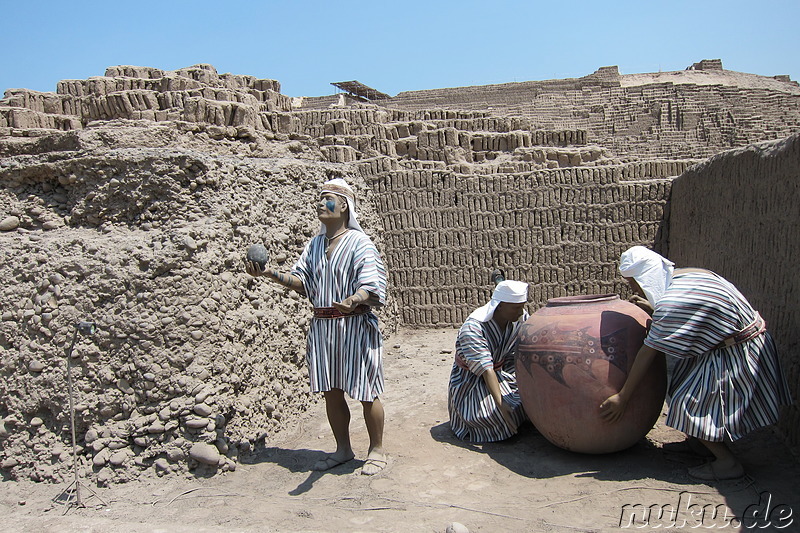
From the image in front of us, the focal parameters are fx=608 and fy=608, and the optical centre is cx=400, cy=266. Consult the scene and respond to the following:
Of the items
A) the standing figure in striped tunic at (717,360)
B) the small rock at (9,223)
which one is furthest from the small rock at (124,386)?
the standing figure in striped tunic at (717,360)

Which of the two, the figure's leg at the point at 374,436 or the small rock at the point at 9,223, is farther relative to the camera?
the small rock at the point at 9,223

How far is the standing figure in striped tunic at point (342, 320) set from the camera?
3.21m

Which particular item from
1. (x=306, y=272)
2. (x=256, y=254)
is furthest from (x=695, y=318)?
(x=256, y=254)

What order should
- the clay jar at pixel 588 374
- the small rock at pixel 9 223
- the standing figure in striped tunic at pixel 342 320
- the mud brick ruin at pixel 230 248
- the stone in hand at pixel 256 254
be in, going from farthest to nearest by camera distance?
the small rock at pixel 9 223 → the mud brick ruin at pixel 230 248 → the standing figure in striped tunic at pixel 342 320 → the stone in hand at pixel 256 254 → the clay jar at pixel 588 374

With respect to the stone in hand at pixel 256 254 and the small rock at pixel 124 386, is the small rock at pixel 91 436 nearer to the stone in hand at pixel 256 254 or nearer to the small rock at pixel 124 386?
the small rock at pixel 124 386

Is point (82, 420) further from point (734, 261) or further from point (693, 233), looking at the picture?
point (693, 233)

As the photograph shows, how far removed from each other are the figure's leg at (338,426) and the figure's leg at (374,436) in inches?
5.0

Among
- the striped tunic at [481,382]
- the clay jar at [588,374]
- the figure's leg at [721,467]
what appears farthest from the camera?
the striped tunic at [481,382]

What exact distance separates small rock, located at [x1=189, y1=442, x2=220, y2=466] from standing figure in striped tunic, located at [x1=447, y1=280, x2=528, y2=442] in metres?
1.42

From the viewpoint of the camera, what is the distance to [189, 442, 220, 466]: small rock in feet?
10.8

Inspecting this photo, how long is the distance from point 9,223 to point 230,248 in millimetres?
1676

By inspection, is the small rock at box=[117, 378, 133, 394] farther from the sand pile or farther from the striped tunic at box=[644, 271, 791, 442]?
the striped tunic at box=[644, 271, 791, 442]

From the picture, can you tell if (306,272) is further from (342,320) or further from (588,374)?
(588,374)

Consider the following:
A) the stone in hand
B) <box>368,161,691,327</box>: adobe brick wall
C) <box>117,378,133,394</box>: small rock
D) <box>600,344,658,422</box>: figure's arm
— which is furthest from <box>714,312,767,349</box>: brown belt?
<box>368,161,691,327</box>: adobe brick wall
